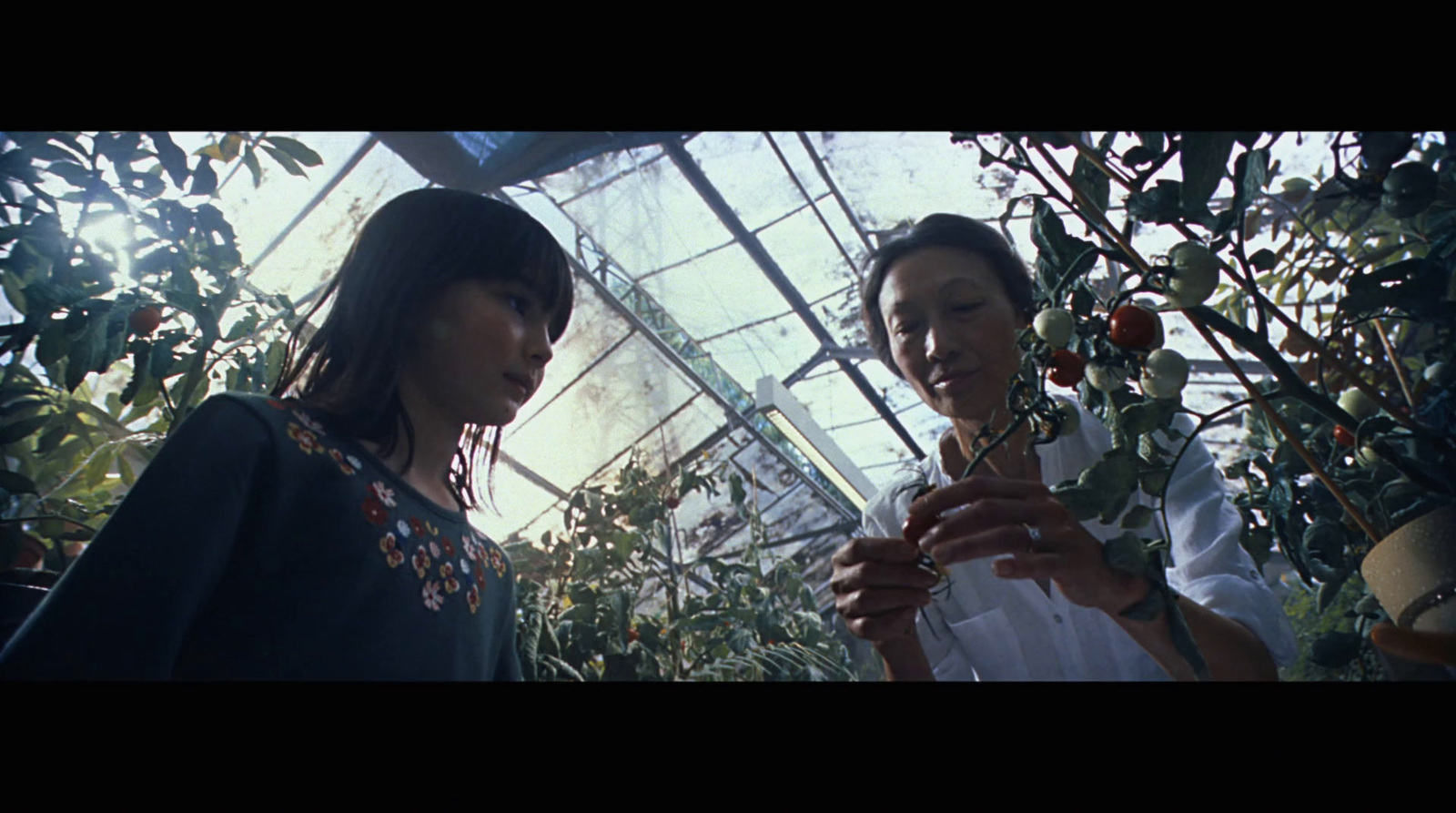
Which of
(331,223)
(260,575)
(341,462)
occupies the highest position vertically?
(331,223)

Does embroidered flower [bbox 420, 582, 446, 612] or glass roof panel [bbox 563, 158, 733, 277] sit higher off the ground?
glass roof panel [bbox 563, 158, 733, 277]

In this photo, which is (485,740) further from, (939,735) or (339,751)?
(939,735)

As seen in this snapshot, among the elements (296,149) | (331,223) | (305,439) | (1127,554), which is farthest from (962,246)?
(331,223)

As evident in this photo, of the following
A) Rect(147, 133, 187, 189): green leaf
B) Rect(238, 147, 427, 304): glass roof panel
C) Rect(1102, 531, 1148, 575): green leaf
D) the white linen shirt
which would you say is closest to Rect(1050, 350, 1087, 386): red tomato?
Rect(1102, 531, 1148, 575): green leaf

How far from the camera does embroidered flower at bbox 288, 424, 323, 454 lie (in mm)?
773

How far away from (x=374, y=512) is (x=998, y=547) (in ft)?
1.81

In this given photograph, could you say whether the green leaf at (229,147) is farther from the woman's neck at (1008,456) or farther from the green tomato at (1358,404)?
the green tomato at (1358,404)

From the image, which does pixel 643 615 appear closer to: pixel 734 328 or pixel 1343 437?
pixel 734 328

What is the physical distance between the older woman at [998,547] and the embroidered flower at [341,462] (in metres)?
0.46

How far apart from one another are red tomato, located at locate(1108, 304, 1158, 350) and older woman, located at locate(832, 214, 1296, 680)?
0.10 m

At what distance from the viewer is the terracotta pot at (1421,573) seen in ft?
1.55

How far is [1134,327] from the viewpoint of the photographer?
512 mm

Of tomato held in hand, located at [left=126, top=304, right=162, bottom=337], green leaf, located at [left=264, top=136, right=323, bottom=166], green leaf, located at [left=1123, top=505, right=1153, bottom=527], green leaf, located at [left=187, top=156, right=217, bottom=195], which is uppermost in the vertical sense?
green leaf, located at [left=264, top=136, right=323, bottom=166]

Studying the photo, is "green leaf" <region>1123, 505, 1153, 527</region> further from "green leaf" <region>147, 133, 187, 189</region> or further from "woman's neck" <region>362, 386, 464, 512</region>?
"green leaf" <region>147, 133, 187, 189</region>
